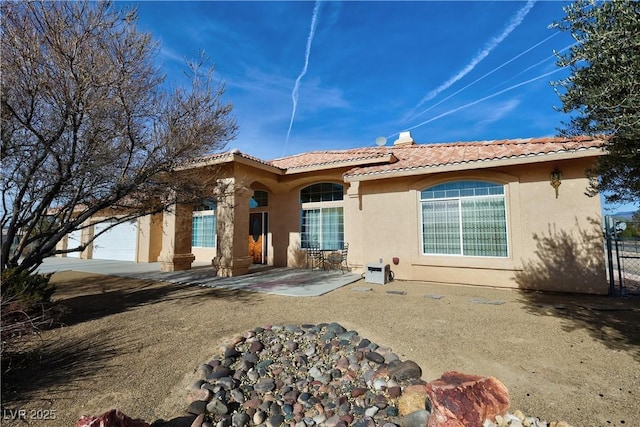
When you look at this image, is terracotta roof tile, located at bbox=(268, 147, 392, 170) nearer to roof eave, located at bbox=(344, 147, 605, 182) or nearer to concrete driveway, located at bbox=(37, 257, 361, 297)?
roof eave, located at bbox=(344, 147, 605, 182)

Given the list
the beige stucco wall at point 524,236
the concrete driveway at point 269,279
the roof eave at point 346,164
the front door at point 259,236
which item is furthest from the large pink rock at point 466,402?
the front door at point 259,236

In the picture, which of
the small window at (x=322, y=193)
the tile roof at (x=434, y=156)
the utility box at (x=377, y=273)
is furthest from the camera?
the small window at (x=322, y=193)

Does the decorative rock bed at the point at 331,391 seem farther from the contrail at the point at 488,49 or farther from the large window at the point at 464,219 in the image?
the contrail at the point at 488,49

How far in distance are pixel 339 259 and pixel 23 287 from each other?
996 centimetres

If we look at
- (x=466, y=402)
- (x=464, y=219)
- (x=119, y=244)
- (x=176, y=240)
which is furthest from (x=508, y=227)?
(x=119, y=244)

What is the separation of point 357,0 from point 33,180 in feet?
34.1

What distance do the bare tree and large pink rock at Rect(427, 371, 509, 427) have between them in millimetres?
7036

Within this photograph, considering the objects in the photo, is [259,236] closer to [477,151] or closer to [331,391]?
[477,151]

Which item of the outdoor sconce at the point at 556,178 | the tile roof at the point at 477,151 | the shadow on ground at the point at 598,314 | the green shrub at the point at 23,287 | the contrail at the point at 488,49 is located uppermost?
the contrail at the point at 488,49

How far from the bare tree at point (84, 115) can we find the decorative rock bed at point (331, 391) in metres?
4.81

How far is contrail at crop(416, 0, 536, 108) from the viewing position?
8.48m

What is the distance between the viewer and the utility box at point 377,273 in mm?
9875

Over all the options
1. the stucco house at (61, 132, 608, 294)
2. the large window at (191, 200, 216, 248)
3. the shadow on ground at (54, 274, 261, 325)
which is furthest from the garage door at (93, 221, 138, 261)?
the shadow on ground at (54, 274, 261, 325)

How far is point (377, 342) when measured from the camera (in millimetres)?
4809
